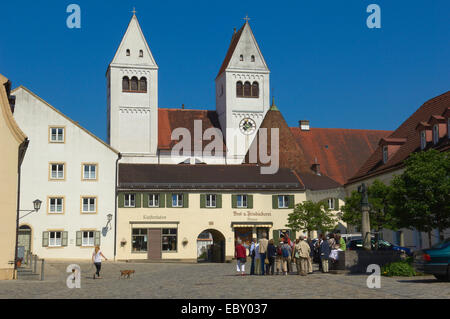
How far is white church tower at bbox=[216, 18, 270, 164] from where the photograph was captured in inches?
3177

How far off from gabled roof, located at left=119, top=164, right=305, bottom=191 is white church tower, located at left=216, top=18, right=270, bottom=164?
23.5 metres

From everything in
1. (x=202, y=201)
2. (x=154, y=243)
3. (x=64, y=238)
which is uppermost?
(x=202, y=201)

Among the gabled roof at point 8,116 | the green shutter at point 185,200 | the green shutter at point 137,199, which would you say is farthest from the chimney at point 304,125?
the gabled roof at point 8,116

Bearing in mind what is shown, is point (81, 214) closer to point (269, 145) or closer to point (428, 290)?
point (269, 145)

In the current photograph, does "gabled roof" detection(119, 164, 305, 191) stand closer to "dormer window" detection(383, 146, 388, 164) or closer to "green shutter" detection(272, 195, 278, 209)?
"green shutter" detection(272, 195, 278, 209)

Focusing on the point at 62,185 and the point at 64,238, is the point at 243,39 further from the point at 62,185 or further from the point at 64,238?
the point at 64,238

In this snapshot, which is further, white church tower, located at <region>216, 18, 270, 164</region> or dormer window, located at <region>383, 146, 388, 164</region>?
white church tower, located at <region>216, 18, 270, 164</region>

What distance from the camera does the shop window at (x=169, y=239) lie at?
50938 mm

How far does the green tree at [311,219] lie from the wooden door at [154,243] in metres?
9.79

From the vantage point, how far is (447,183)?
2594 cm

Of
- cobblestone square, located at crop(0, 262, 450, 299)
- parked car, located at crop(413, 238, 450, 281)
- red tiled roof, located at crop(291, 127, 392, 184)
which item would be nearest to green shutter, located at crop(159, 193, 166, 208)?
red tiled roof, located at crop(291, 127, 392, 184)

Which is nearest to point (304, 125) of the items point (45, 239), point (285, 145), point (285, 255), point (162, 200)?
point (285, 145)

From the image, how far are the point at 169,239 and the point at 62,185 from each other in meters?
8.83

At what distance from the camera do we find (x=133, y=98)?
77.8 metres
